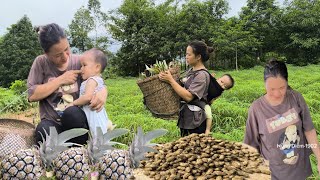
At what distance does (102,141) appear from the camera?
876mm

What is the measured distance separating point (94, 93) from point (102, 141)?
780mm

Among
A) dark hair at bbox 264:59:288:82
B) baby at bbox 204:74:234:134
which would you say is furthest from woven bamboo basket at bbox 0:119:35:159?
baby at bbox 204:74:234:134

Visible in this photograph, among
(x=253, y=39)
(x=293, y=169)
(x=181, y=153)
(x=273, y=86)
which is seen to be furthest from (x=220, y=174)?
(x=253, y=39)

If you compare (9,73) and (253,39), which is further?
(9,73)

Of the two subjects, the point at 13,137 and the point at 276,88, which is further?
the point at 276,88

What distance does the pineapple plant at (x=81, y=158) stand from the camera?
866mm

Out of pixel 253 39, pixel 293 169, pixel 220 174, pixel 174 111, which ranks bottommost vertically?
pixel 220 174

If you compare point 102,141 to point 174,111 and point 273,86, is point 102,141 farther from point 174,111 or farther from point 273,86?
point 174,111

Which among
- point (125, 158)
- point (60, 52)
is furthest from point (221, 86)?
point (125, 158)

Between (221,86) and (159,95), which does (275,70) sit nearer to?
(159,95)

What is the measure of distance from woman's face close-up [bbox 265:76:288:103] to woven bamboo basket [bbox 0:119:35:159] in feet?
2.51

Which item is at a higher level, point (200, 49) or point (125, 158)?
point (200, 49)

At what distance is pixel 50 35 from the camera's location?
1571 millimetres

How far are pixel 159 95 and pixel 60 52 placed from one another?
0.66m
